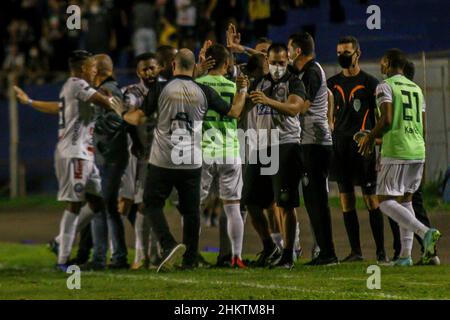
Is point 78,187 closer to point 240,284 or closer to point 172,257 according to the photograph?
point 172,257

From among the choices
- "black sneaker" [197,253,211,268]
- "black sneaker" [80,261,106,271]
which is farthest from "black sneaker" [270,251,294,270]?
"black sneaker" [80,261,106,271]

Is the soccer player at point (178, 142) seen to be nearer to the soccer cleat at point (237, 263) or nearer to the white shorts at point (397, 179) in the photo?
the soccer cleat at point (237, 263)

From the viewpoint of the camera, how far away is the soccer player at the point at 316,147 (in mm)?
11898

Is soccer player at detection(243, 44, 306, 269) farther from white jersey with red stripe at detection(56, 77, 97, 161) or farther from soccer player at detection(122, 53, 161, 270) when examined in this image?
white jersey with red stripe at detection(56, 77, 97, 161)

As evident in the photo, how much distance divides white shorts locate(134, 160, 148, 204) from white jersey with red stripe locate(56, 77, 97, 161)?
553 mm

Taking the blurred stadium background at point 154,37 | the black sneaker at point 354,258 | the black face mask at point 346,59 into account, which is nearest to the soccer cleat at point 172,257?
the black sneaker at point 354,258

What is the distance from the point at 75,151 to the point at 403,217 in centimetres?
369

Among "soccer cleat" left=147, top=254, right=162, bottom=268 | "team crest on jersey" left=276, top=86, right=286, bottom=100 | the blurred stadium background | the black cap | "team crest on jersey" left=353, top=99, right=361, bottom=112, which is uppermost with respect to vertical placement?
the blurred stadium background

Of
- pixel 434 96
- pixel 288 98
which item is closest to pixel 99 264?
pixel 288 98

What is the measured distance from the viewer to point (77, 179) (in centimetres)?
1293

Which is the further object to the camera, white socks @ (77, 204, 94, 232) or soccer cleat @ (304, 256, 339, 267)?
white socks @ (77, 204, 94, 232)

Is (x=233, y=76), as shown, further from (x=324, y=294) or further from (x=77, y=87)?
(x=324, y=294)

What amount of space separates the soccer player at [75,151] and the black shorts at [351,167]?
2.62m

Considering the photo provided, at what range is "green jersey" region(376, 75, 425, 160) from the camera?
11.7 metres
